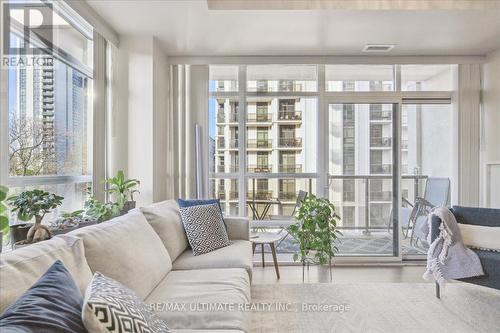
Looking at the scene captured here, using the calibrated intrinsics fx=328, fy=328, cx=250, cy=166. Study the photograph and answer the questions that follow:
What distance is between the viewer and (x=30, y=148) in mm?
2234

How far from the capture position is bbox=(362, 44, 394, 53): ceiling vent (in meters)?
3.60

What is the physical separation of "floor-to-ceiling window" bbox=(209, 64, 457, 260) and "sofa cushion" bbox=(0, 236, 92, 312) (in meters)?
2.72

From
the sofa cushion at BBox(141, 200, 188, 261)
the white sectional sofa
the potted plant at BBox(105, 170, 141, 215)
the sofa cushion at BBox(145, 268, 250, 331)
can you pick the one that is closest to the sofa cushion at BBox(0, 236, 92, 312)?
the white sectional sofa

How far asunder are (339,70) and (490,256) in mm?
2521

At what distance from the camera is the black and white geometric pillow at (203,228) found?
263 centimetres

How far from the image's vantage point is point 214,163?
4.03 m

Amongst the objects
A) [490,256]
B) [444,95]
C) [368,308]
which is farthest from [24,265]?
[444,95]

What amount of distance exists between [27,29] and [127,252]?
1671 mm

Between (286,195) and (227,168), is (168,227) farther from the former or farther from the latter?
(286,195)

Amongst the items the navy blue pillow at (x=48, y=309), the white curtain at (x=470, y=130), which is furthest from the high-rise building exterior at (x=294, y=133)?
the navy blue pillow at (x=48, y=309)

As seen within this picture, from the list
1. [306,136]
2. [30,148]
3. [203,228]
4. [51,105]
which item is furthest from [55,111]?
[306,136]

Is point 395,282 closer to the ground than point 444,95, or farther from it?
closer to the ground

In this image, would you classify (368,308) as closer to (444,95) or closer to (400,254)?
(400,254)

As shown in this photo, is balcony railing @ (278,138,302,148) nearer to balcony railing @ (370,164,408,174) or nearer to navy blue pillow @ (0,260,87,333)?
balcony railing @ (370,164,408,174)
